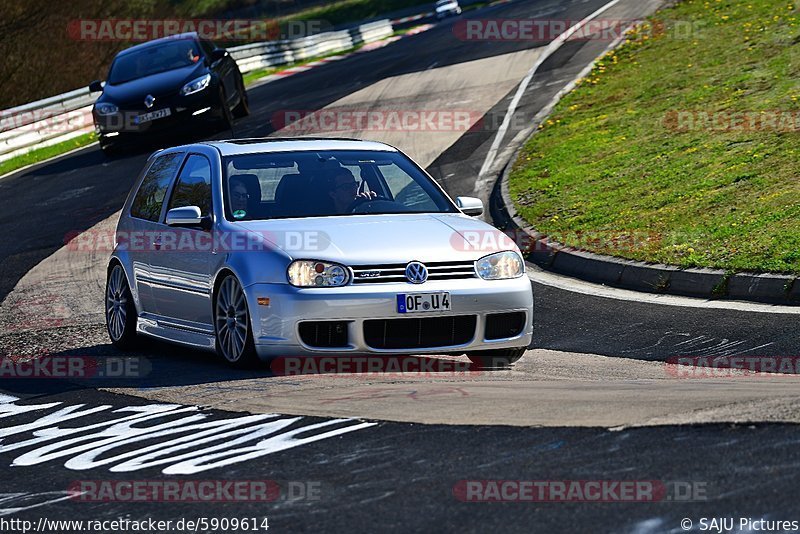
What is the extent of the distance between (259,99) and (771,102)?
1506 centimetres

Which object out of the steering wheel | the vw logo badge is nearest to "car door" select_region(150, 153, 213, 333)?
the steering wheel

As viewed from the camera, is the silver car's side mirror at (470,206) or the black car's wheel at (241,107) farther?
the black car's wheel at (241,107)

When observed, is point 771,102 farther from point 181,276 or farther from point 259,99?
point 259,99

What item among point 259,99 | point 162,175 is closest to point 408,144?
point 259,99

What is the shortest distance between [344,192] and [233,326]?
4.36 feet

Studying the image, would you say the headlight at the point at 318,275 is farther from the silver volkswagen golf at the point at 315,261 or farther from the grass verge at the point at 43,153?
the grass verge at the point at 43,153

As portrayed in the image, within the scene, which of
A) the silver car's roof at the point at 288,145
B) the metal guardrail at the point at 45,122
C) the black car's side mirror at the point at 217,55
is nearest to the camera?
the silver car's roof at the point at 288,145

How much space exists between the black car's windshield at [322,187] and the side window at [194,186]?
185 mm

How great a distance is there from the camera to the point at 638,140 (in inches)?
760

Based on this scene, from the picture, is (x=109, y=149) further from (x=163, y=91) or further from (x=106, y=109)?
(x=163, y=91)

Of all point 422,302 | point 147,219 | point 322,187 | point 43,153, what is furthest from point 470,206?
point 43,153

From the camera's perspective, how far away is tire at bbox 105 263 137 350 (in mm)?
10820

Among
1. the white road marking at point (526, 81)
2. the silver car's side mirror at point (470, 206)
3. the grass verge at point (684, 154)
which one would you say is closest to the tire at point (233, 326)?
the silver car's side mirror at point (470, 206)

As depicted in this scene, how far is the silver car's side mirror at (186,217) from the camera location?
9.47 metres
